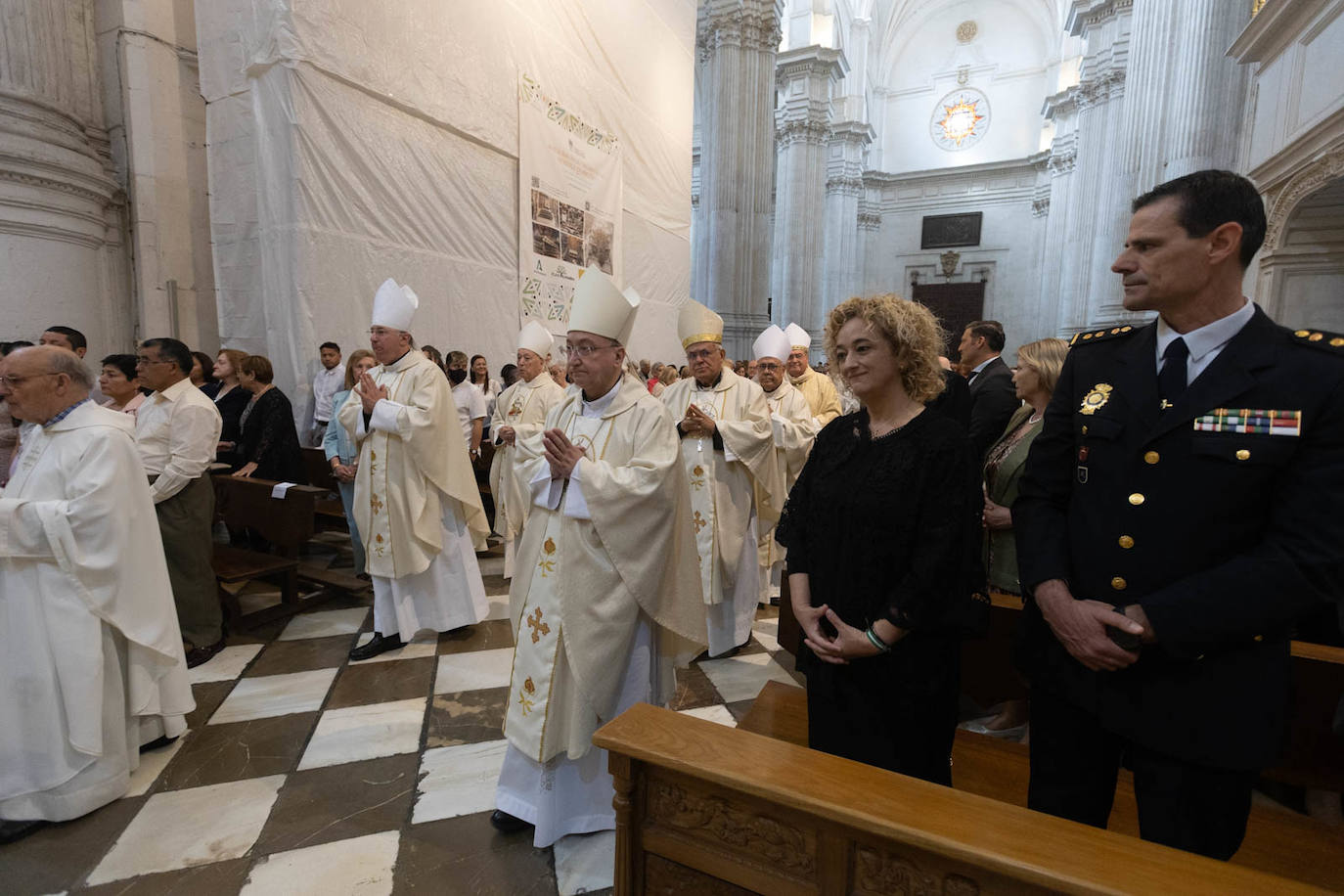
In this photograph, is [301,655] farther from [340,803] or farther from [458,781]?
[458,781]

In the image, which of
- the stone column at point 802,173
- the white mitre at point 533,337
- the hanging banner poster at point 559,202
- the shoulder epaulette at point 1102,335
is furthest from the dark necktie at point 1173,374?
the stone column at point 802,173

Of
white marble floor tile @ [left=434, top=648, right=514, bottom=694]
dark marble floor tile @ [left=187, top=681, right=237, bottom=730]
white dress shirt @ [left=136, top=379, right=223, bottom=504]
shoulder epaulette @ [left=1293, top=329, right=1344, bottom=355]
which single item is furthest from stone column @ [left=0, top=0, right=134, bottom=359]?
shoulder epaulette @ [left=1293, top=329, right=1344, bottom=355]

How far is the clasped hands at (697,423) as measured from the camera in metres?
3.62

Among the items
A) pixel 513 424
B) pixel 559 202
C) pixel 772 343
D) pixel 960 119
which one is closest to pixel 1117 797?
pixel 772 343

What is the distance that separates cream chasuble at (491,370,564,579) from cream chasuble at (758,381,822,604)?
162 centimetres

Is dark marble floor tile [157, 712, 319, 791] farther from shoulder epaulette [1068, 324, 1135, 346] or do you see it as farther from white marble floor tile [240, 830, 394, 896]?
shoulder epaulette [1068, 324, 1135, 346]

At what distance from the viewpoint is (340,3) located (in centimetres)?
546

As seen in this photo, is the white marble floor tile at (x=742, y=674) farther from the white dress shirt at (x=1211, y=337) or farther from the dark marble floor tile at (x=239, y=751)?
the white dress shirt at (x=1211, y=337)

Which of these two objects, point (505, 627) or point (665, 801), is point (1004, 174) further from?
point (665, 801)

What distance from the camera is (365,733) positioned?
2945 millimetres

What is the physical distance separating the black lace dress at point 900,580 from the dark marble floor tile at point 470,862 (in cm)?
110

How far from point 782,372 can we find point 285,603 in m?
3.69

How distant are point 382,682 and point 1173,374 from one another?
11.7 ft

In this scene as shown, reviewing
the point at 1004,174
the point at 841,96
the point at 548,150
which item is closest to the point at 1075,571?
the point at 548,150
